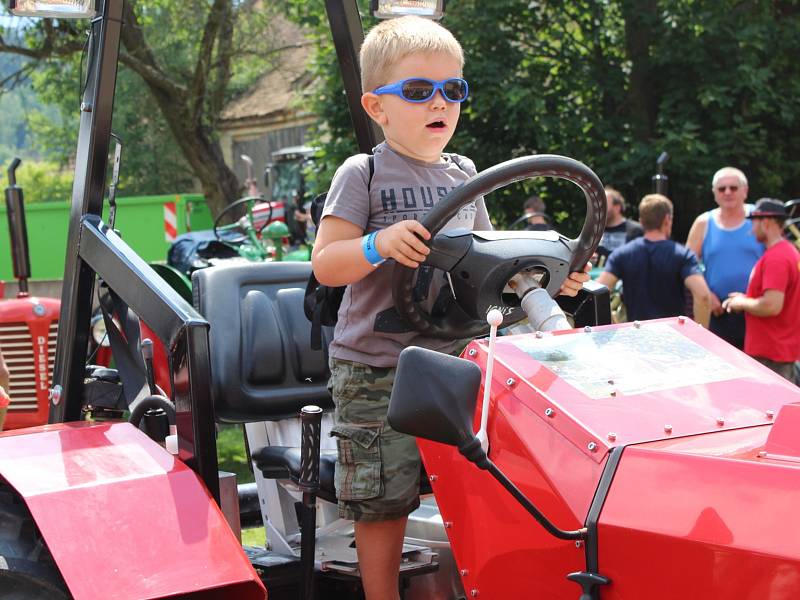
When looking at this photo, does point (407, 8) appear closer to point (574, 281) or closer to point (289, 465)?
point (574, 281)

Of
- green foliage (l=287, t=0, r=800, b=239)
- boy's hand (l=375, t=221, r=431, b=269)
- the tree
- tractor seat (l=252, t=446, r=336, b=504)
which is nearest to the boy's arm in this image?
boy's hand (l=375, t=221, r=431, b=269)

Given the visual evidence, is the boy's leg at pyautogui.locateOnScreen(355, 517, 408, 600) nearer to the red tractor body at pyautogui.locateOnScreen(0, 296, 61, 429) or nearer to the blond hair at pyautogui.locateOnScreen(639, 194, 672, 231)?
the blond hair at pyautogui.locateOnScreen(639, 194, 672, 231)

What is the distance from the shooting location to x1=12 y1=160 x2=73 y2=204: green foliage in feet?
93.9

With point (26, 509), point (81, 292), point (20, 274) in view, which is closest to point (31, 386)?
point (20, 274)

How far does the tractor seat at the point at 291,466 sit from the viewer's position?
99.3 inches

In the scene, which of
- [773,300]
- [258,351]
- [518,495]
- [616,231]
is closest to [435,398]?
[518,495]

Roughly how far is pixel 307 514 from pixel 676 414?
2.65 ft

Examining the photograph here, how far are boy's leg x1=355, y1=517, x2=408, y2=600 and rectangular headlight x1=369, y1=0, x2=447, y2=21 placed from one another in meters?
1.32

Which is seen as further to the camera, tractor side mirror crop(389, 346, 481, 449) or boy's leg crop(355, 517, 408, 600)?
boy's leg crop(355, 517, 408, 600)

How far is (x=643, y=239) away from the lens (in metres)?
6.20

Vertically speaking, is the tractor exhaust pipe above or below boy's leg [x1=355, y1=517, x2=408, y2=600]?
above

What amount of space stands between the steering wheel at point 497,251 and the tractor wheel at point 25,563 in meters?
0.79

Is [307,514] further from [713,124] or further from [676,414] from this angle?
[713,124]

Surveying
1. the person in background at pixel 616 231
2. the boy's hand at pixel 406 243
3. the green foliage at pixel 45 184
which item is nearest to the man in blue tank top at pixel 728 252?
the person in background at pixel 616 231
